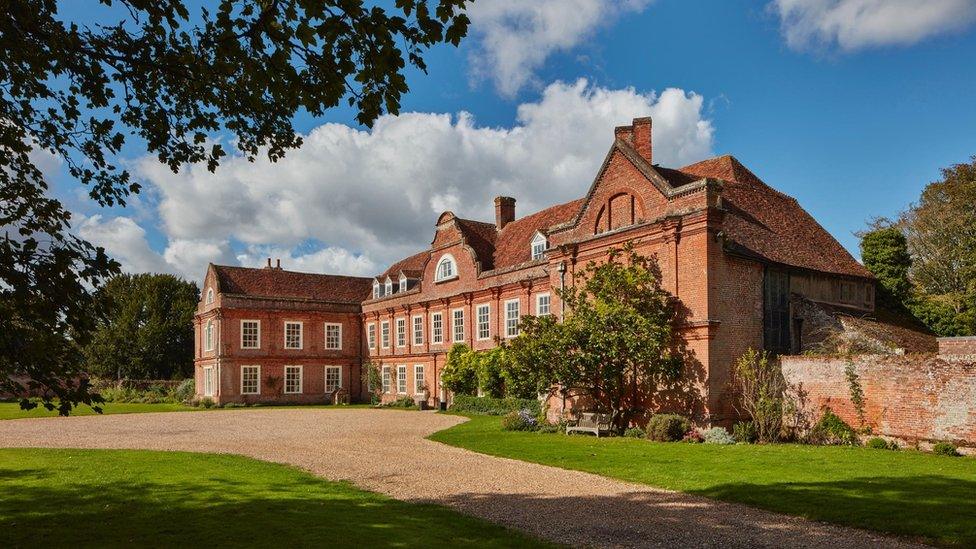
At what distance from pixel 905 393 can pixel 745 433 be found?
3.70 metres

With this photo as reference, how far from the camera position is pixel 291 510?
31.4 ft

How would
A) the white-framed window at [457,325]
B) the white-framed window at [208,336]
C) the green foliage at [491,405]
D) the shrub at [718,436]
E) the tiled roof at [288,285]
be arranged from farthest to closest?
the white-framed window at [208,336] < the tiled roof at [288,285] < the white-framed window at [457,325] < the green foliage at [491,405] < the shrub at [718,436]

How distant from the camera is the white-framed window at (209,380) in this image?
132 ft

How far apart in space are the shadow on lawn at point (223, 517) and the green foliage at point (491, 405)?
1410cm

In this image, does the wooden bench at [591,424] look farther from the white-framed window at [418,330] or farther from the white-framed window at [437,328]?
the white-framed window at [418,330]

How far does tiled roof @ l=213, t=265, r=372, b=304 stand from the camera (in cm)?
4128

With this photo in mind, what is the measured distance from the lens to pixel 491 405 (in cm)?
2870

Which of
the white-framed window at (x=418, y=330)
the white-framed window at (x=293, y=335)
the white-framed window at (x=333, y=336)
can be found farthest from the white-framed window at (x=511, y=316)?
the white-framed window at (x=293, y=335)

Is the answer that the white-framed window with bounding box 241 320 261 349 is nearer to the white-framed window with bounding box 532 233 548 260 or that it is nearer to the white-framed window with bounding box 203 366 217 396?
the white-framed window with bounding box 203 366 217 396

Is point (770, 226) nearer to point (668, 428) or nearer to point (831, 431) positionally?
point (831, 431)

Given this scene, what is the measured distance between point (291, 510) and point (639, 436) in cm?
1213

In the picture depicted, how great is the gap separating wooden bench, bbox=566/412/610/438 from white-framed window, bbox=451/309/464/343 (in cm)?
1377

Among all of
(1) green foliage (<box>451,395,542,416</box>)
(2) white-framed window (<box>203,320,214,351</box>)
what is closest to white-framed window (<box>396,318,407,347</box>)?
(1) green foliage (<box>451,395,542,416</box>)

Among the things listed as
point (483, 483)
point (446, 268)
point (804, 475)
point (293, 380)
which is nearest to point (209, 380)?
point (293, 380)
